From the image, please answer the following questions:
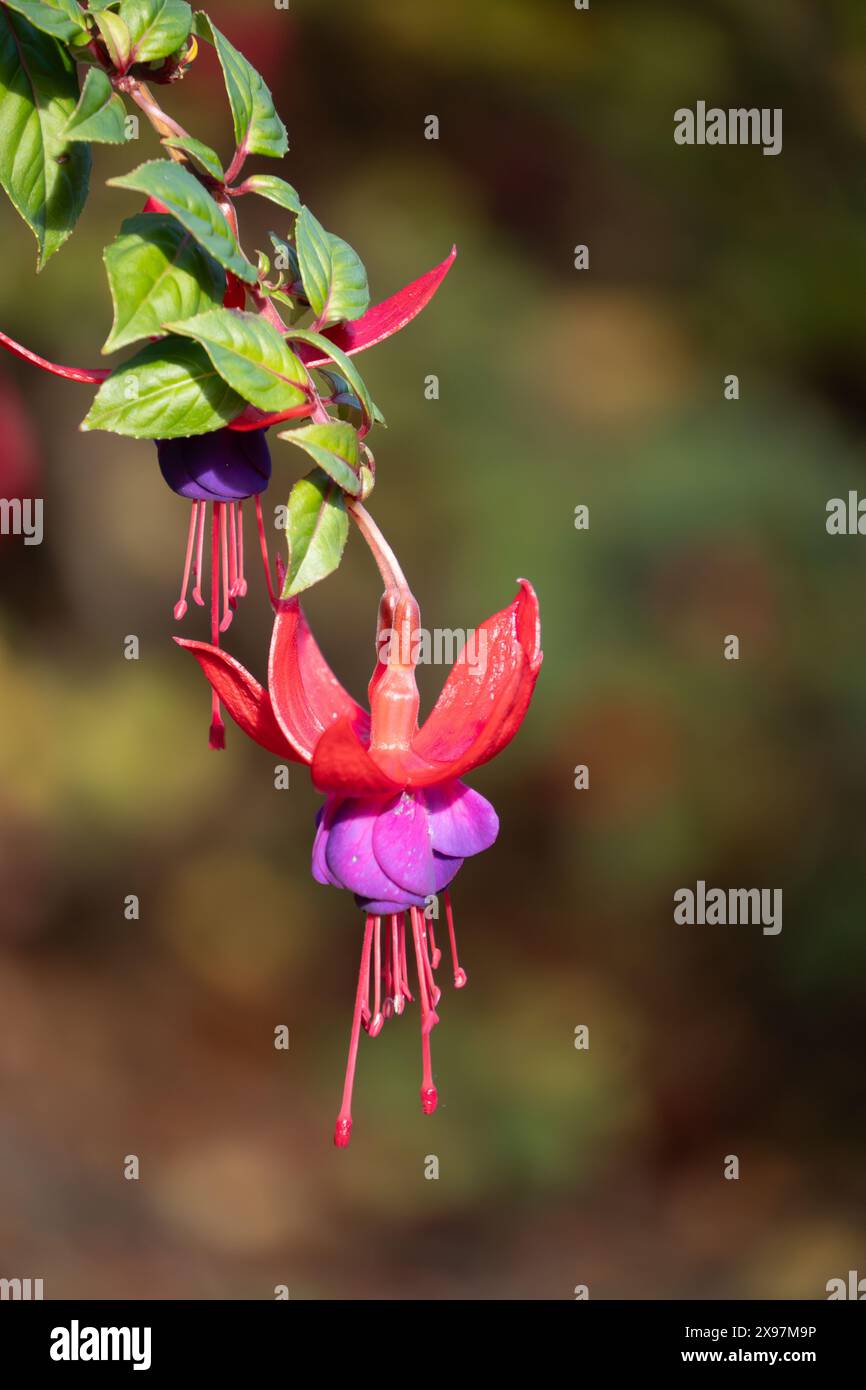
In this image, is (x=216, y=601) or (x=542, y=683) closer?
(x=216, y=601)

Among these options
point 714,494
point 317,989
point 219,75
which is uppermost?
point 219,75

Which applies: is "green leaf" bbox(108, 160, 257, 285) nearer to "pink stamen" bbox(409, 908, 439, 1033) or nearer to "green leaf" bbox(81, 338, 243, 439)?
"green leaf" bbox(81, 338, 243, 439)

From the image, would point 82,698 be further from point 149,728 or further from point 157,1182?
point 157,1182

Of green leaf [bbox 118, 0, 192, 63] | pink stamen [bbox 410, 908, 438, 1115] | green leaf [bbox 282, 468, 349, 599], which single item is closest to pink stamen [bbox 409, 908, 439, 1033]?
pink stamen [bbox 410, 908, 438, 1115]

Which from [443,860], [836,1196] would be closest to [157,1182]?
[836,1196]

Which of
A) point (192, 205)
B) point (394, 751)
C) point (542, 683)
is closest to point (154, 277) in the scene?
point (192, 205)

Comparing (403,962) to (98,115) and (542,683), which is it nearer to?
(98,115)
